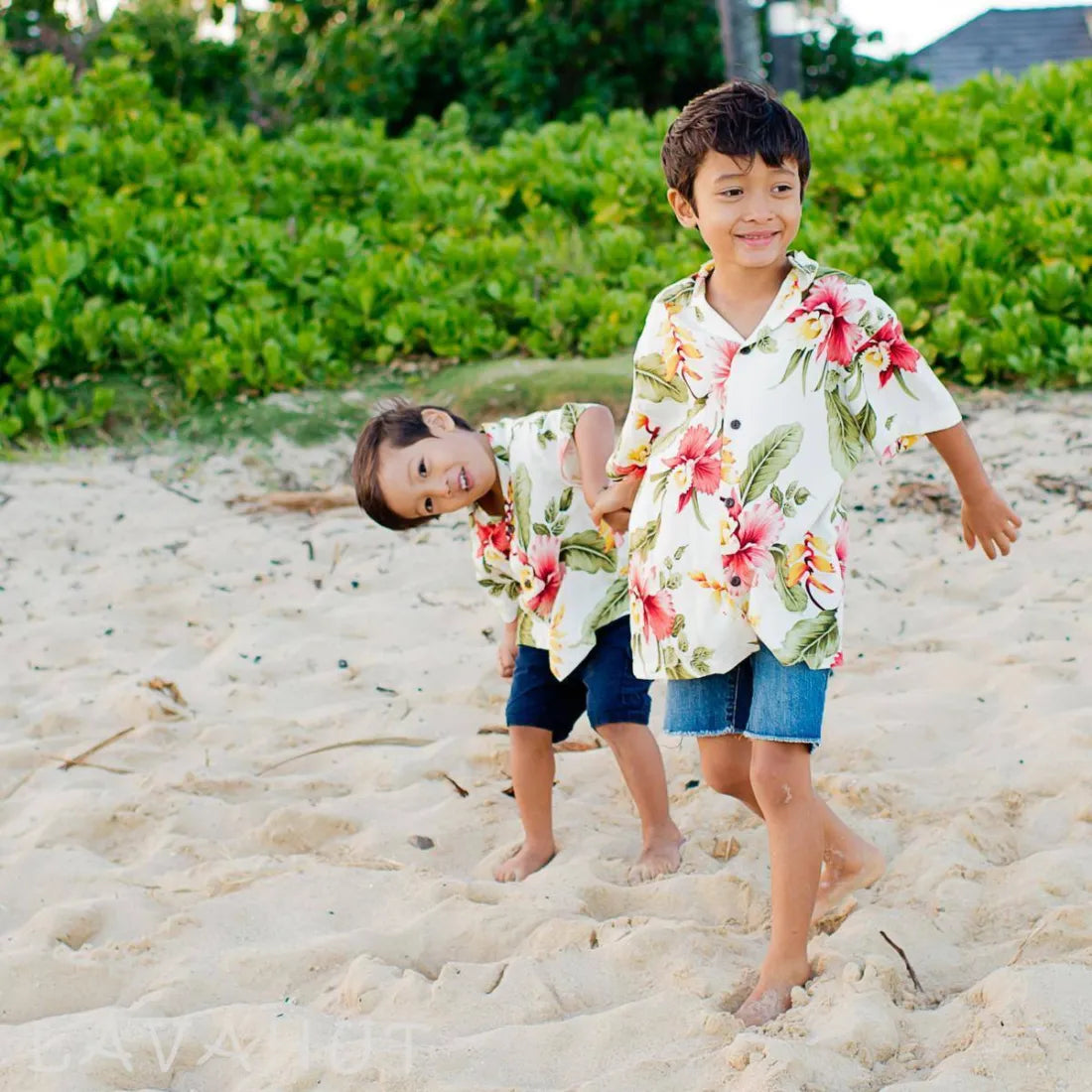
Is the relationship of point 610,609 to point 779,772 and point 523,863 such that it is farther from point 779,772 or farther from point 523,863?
point 779,772

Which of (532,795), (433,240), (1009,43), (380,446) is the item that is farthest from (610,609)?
(1009,43)

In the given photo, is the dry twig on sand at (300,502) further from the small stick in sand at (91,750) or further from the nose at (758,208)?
the nose at (758,208)

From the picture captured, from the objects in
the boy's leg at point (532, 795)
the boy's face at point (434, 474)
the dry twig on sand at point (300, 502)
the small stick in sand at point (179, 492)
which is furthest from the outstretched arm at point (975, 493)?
the small stick in sand at point (179, 492)

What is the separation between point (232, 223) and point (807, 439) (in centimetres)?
569

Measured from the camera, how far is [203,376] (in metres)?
6.05

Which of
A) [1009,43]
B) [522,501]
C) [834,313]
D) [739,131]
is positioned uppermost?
[1009,43]

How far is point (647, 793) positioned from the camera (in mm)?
2879

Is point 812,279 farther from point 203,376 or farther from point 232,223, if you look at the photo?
Answer: point 232,223

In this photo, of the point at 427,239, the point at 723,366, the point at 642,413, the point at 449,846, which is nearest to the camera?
the point at 723,366

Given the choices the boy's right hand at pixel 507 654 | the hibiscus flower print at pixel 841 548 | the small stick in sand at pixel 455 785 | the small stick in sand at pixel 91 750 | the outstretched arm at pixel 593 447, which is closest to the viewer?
the hibiscus flower print at pixel 841 548

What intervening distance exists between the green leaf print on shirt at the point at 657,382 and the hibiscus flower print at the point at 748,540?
9.4 inches

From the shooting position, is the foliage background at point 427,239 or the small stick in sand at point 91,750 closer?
the small stick in sand at point 91,750

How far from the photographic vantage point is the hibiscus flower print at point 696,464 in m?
2.30

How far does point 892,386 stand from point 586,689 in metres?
1.01
